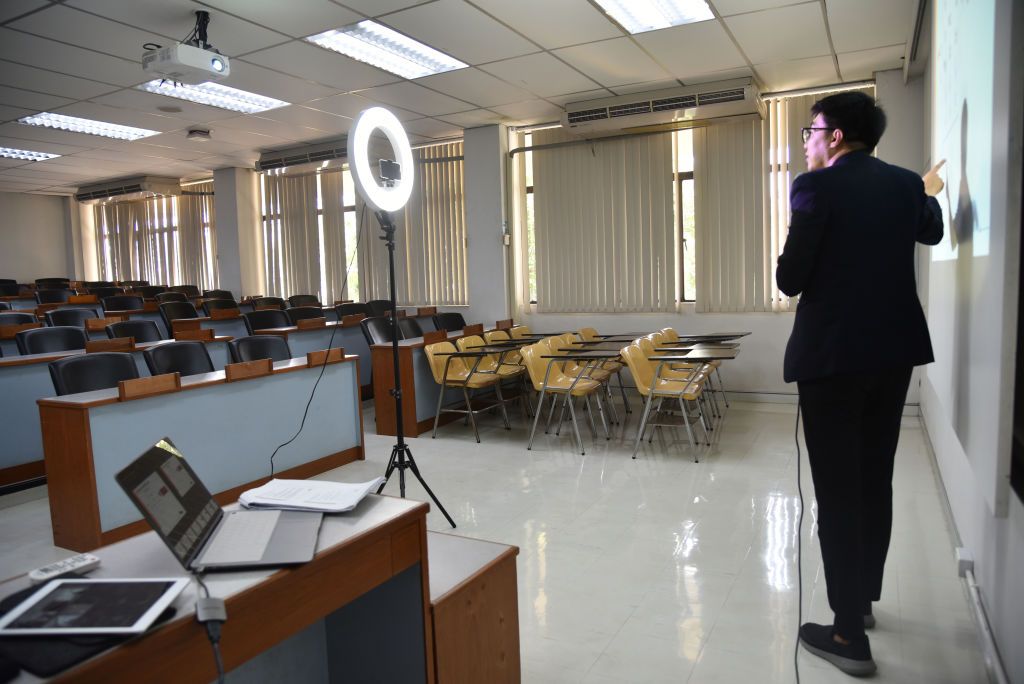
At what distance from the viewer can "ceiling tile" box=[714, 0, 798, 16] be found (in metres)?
4.46

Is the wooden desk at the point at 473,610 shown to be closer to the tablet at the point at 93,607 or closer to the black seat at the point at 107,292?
the tablet at the point at 93,607

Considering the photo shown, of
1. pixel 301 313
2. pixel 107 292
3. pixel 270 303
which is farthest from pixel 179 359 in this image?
pixel 107 292

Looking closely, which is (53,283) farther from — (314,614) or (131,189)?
(314,614)

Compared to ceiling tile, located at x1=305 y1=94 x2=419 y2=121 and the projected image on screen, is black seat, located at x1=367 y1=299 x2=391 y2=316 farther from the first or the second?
the projected image on screen

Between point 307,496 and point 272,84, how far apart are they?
548 cm

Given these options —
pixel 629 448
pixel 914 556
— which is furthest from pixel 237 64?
pixel 914 556

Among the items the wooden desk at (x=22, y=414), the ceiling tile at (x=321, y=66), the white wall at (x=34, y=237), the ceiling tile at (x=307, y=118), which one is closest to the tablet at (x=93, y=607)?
the wooden desk at (x=22, y=414)

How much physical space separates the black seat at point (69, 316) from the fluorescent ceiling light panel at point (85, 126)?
2.09m

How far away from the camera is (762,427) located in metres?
5.65

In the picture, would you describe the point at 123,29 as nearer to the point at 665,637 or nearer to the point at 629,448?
the point at 629,448

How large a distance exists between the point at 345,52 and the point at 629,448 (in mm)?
3738

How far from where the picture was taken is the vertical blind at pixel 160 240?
1109cm

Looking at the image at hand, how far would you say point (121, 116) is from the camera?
695 cm

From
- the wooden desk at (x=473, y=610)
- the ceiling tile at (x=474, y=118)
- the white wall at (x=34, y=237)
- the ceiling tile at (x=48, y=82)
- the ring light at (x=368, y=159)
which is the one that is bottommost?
the wooden desk at (x=473, y=610)
